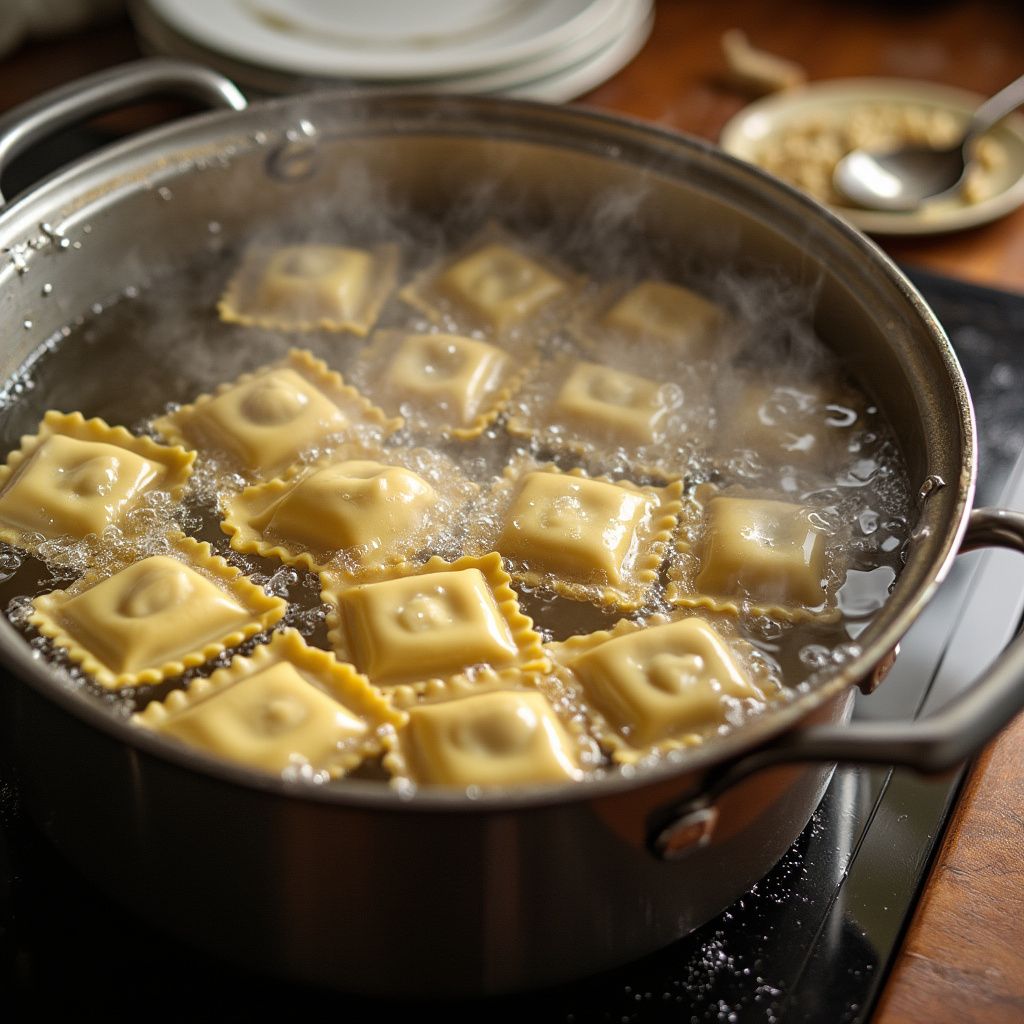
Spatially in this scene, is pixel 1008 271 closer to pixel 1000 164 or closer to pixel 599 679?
pixel 1000 164

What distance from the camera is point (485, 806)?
46.8 inches

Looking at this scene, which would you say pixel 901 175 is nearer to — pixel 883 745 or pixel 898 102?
pixel 898 102

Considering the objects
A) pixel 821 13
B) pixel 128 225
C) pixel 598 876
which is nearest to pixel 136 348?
pixel 128 225

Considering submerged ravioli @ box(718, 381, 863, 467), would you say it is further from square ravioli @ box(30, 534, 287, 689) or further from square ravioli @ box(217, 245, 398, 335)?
square ravioli @ box(30, 534, 287, 689)

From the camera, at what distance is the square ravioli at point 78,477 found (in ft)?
6.48

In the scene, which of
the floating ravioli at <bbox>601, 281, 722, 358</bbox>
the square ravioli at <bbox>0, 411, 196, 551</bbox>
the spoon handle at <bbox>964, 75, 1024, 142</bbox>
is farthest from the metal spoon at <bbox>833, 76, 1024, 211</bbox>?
the square ravioli at <bbox>0, 411, 196, 551</bbox>

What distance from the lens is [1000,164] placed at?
312cm

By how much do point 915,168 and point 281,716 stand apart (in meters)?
2.34

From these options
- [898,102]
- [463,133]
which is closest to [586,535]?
[463,133]

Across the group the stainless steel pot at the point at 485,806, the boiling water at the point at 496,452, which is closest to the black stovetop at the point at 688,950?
the stainless steel pot at the point at 485,806

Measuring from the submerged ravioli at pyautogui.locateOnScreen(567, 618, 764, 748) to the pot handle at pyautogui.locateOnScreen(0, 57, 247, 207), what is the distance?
1.39 metres

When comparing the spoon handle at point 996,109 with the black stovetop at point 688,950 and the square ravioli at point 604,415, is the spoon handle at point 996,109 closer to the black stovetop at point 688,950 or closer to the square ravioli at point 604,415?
the square ravioli at point 604,415

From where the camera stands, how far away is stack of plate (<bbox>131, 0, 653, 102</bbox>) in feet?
9.68

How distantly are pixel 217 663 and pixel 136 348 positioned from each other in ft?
2.97
